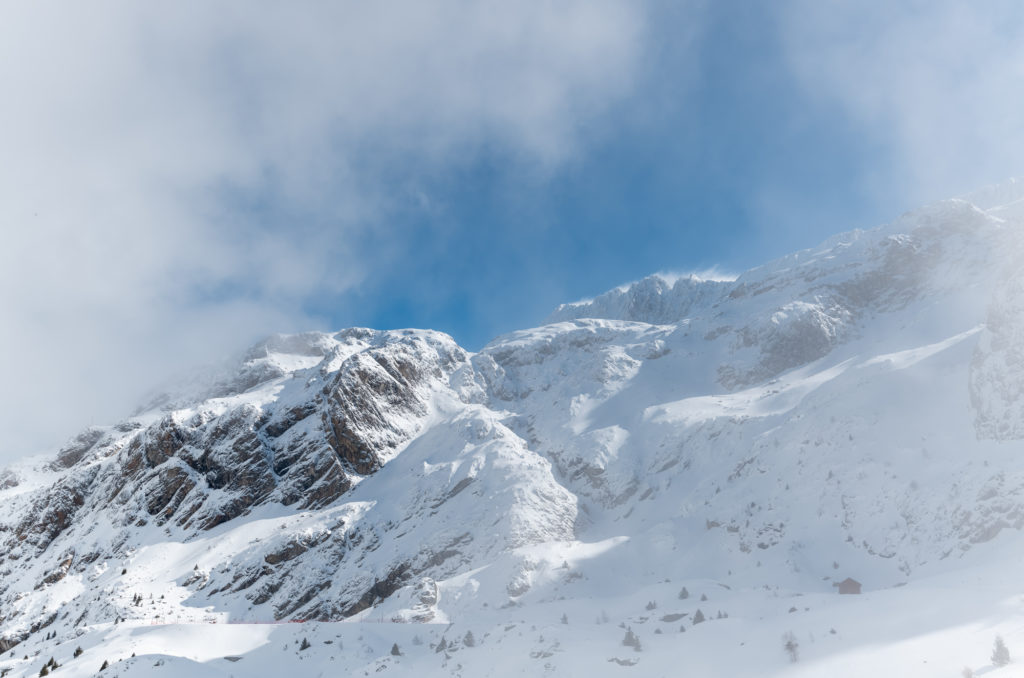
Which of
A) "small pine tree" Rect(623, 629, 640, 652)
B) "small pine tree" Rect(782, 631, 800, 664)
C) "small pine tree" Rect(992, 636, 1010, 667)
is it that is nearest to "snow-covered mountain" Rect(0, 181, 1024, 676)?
"small pine tree" Rect(623, 629, 640, 652)

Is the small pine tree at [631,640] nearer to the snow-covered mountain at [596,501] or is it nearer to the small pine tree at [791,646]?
the snow-covered mountain at [596,501]

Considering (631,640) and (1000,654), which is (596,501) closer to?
(631,640)

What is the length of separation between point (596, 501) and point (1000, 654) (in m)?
60.2

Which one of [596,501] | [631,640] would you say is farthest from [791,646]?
[596,501]

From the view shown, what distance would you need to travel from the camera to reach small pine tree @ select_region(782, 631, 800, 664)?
17.4 metres

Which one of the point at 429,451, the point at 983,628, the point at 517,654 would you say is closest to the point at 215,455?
the point at 429,451

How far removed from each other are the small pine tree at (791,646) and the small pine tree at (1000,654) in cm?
491

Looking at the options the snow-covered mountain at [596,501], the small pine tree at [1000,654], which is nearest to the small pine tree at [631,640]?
the snow-covered mountain at [596,501]

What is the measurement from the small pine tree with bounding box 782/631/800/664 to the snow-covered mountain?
10.1 inches

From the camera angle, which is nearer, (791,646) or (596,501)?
(791,646)

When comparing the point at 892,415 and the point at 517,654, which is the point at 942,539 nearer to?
the point at 892,415

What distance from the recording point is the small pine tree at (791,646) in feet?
57.2

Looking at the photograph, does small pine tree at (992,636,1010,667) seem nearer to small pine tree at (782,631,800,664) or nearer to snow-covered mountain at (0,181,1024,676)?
snow-covered mountain at (0,181,1024,676)

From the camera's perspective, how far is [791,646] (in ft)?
58.3
